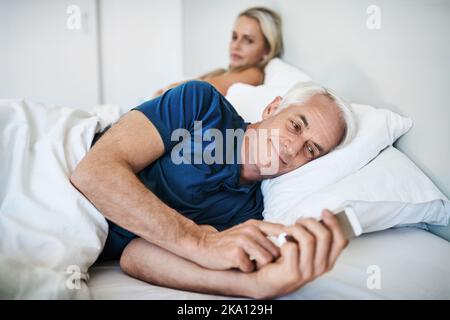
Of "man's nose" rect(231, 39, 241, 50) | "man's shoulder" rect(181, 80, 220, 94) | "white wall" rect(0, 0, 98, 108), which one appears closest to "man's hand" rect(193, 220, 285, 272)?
"man's shoulder" rect(181, 80, 220, 94)

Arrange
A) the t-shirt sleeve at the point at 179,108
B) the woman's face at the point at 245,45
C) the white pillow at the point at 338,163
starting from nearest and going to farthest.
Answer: the t-shirt sleeve at the point at 179,108
the white pillow at the point at 338,163
the woman's face at the point at 245,45

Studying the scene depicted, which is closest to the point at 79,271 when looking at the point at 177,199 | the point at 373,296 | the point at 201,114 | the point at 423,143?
the point at 177,199

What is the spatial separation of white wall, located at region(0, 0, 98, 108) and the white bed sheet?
5.30 ft

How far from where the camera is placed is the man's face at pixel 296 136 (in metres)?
0.94

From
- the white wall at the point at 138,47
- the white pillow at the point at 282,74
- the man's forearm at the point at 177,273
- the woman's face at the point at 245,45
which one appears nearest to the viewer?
the man's forearm at the point at 177,273

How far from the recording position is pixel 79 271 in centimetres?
73

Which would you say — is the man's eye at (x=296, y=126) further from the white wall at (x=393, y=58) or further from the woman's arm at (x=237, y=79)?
the woman's arm at (x=237, y=79)

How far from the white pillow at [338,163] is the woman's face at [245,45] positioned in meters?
0.90

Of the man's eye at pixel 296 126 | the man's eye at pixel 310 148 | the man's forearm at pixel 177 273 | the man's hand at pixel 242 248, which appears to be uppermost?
the man's eye at pixel 296 126

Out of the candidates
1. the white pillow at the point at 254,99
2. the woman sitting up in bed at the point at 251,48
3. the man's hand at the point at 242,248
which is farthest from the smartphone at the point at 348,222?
the woman sitting up in bed at the point at 251,48

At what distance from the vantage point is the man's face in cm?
94

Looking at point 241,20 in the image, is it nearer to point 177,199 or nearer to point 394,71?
point 394,71

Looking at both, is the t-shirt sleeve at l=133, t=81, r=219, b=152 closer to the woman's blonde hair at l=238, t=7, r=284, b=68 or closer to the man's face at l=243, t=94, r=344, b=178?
the man's face at l=243, t=94, r=344, b=178
